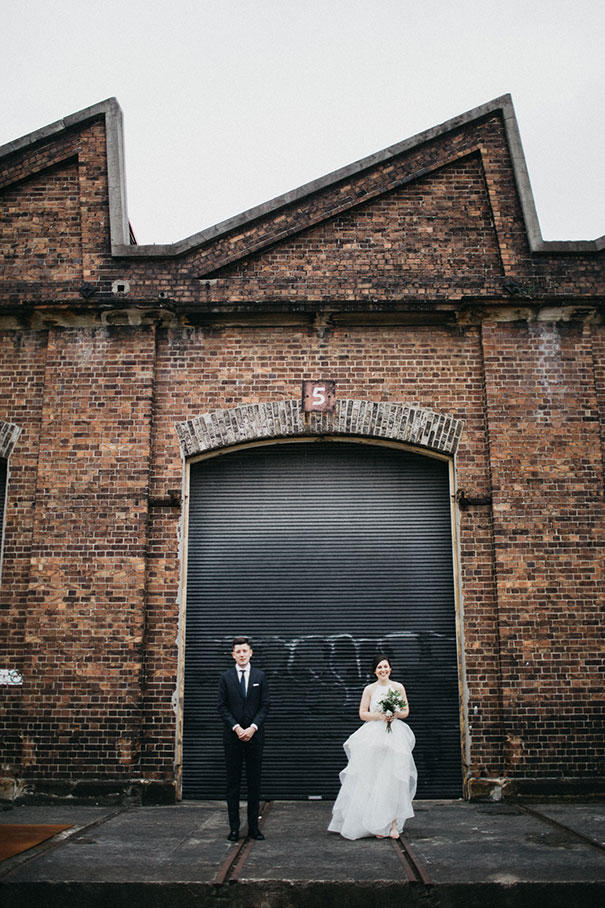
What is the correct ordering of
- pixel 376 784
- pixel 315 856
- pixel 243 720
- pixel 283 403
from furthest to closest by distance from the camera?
pixel 283 403, pixel 243 720, pixel 376 784, pixel 315 856

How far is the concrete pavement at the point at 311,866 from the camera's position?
488cm

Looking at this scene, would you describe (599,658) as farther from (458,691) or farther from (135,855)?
(135,855)

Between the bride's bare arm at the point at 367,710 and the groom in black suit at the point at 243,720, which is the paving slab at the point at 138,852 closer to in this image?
the groom in black suit at the point at 243,720

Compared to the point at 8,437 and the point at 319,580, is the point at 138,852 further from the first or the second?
the point at 8,437

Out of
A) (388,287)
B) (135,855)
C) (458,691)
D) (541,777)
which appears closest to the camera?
(135,855)

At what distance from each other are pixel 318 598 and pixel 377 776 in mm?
2392

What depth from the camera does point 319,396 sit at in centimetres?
861

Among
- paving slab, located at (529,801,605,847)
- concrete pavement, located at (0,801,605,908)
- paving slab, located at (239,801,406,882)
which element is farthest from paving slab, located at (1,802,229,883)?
paving slab, located at (529,801,605,847)

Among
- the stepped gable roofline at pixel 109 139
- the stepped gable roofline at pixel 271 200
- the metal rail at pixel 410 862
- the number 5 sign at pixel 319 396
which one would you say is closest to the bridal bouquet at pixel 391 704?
the metal rail at pixel 410 862

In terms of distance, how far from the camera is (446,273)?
349 inches

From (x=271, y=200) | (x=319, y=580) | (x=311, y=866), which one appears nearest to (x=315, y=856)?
(x=311, y=866)

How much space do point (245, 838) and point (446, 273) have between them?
6452 mm

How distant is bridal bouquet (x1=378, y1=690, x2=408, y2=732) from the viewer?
6.64 m

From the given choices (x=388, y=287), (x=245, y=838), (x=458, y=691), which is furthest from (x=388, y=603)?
(x=388, y=287)
